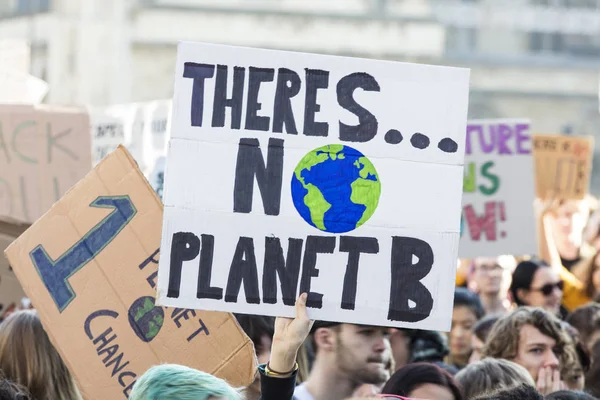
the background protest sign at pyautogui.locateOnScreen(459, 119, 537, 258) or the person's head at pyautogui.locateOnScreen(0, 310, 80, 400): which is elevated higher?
the background protest sign at pyautogui.locateOnScreen(459, 119, 537, 258)

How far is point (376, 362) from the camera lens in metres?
4.61

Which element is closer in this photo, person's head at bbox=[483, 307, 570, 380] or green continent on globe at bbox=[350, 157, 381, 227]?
green continent on globe at bbox=[350, 157, 381, 227]

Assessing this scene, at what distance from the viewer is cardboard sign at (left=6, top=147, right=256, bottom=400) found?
4082 mm

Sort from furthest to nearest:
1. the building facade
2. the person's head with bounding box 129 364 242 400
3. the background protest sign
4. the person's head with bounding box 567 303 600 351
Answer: the building facade
the background protest sign
the person's head with bounding box 567 303 600 351
the person's head with bounding box 129 364 242 400

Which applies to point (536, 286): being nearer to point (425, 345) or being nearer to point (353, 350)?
point (425, 345)

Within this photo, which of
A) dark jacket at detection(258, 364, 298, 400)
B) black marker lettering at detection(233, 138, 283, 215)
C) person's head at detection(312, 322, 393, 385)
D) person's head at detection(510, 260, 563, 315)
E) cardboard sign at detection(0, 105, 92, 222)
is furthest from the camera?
person's head at detection(510, 260, 563, 315)

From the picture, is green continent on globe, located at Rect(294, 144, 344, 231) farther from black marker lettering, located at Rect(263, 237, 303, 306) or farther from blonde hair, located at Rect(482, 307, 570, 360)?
blonde hair, located at Rect(482, 307, 570, 360)

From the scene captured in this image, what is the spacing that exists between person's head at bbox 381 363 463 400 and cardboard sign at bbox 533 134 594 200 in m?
4.92

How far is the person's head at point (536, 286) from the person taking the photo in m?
6.96

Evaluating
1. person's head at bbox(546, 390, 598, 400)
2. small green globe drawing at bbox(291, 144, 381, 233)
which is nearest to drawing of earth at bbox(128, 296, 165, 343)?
small green globe drawing at bbox(291, 144, 381, 233)

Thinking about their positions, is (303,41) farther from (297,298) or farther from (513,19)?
(297,298)

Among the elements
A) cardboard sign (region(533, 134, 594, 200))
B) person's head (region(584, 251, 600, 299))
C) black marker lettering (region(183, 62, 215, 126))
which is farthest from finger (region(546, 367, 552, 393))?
cardboard sign (region(533, 134, 594, 200))

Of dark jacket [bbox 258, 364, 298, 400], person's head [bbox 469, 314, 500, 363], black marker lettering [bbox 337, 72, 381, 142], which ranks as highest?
black marker lettering [bbox 337, 72, 381, 142]

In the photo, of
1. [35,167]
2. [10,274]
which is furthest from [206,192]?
[35,167]
